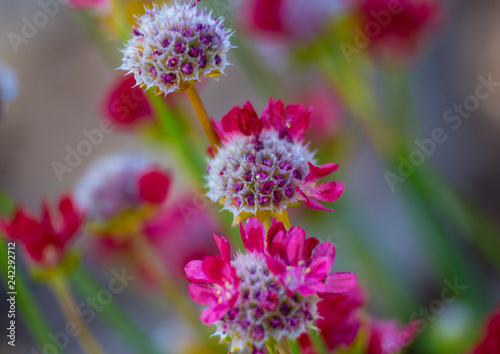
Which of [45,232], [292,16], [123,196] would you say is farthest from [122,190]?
[292,16]

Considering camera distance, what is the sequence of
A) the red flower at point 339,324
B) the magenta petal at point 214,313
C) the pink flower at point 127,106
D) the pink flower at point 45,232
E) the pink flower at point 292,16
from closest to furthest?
the magenta petal at point 214,313
the red flower at point 339,324
the pink flower at point 45,232
the pink flower at point 127,106
the pink flower at point 292,16

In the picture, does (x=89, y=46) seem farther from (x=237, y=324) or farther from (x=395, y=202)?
(x=237, y=324)

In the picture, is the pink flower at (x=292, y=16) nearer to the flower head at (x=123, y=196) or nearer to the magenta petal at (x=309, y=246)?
the flower head at (x=123, y=196)

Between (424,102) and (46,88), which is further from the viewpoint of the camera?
(46,88)

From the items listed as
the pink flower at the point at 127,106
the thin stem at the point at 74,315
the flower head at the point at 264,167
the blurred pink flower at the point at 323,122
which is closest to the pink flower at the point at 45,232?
the thin stem at the point at 74,315

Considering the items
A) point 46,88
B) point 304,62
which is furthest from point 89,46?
point 304,62

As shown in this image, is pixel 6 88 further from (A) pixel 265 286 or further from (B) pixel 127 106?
(A) pixel 265 286

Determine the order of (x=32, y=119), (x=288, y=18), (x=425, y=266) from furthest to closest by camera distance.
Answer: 1. (x=32, y=119)
2. (x=425, y=266)
3. (x=288, y=18)
